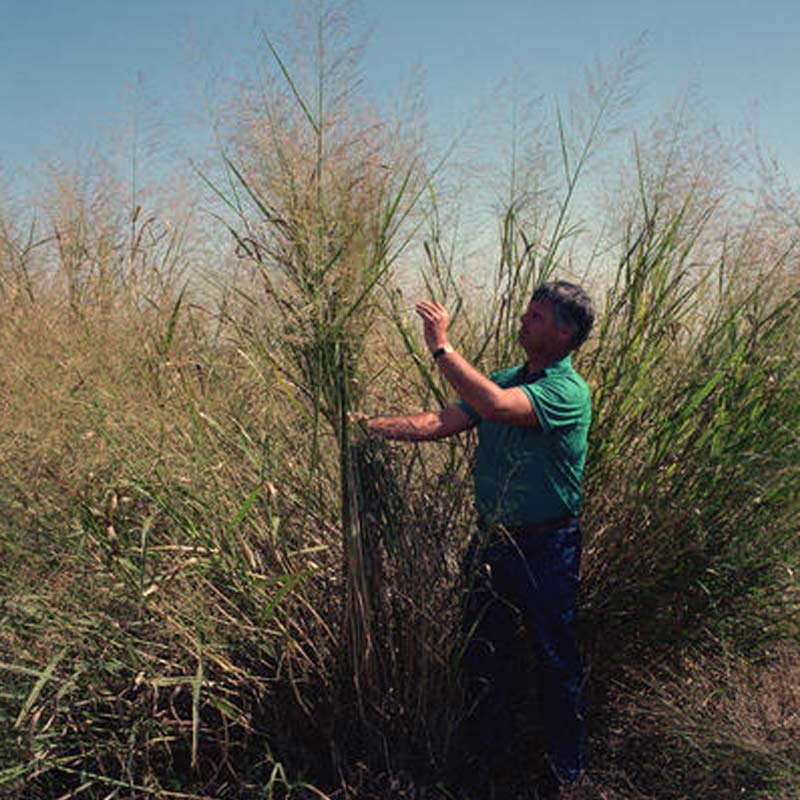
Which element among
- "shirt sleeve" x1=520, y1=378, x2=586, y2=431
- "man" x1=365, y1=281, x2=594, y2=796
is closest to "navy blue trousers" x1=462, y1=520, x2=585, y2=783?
"man" x1=365, y1=281, x2=594, y2=796

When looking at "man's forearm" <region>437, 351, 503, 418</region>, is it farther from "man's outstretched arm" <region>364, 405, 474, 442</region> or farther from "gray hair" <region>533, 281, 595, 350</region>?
"gray hair" <region>533, 281, 595, 350</region>

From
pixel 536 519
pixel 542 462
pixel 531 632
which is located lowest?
pixel 531 632

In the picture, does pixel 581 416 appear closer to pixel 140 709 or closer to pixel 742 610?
pixel 742 610

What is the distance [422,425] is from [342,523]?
35 cm

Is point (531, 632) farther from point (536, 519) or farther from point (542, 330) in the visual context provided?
point (542, 330)

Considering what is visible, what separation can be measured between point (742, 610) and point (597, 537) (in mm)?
498

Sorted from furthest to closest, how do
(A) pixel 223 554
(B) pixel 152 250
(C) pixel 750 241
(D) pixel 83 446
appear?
(B) pixel 152 250 < (C) pixel 750 241 < (D) pixel 83 446 < (A) pixel 223 554

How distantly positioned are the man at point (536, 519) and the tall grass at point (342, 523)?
10 centimetres

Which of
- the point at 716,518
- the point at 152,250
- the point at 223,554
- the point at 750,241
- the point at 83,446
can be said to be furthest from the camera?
the point at 152,250

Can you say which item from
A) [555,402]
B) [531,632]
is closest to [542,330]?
[555,402]

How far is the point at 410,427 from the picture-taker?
250 cm

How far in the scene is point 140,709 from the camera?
2371 millimetres

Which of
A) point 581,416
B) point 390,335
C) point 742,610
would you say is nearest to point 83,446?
point 390,335

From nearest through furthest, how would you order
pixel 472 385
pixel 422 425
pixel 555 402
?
pixel 472 385 < pixel 555 402 < pixel 422 425
